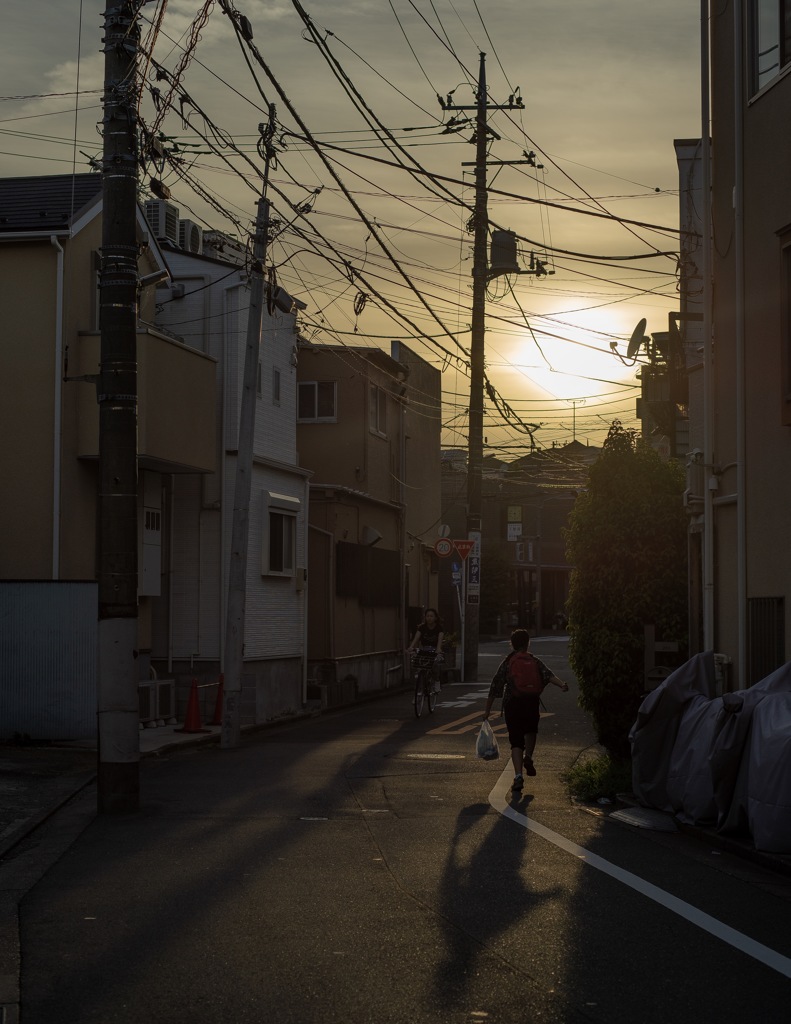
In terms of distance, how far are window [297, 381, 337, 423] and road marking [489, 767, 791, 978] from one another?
19.7 meters

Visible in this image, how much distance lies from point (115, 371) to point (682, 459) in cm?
1192

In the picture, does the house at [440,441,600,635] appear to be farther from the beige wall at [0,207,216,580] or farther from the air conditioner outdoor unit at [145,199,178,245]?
the beige wall at [0,207,216,580]

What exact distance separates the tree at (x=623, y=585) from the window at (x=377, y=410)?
16.9 metres

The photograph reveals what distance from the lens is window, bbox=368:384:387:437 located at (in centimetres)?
3186

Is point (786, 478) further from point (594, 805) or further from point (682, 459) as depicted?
point (682, 459)

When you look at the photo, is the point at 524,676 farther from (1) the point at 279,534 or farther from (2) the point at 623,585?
(1) the point at 279,534

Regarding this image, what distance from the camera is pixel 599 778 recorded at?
43.1 feet

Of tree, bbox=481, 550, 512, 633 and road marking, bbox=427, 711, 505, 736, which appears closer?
road marking, bbox=427, 711, 505, 736

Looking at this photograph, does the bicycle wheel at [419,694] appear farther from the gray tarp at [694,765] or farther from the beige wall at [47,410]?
the gray tarp at [694,765]

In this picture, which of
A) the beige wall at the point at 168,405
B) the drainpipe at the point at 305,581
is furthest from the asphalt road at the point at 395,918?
the drainpipe at the point at 305,581

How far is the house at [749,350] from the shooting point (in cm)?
1184

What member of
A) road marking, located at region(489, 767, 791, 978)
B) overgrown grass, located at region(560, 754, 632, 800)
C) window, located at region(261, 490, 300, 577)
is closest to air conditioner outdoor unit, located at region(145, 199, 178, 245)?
window, located at region(261, 490, 300, 577)

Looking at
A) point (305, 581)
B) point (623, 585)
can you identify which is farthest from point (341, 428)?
point (623, 585)

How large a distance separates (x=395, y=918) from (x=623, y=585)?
814 cm
